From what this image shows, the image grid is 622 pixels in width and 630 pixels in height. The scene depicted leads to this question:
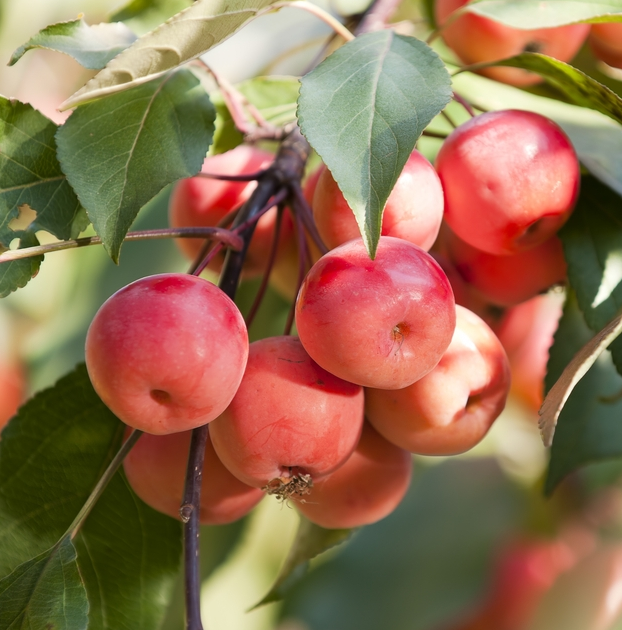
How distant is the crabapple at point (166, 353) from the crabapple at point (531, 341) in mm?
542

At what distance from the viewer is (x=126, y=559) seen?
671 mm

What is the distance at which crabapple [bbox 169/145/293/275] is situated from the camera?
0.73 meters

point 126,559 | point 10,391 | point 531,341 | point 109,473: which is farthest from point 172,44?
point 10,391

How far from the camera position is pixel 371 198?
441mm

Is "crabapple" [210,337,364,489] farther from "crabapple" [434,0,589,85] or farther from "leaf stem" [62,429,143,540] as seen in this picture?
"crabapple" [434,0,589,85]

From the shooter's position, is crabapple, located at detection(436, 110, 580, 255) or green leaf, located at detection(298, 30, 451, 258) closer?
green leaf, located at detection(298, 30, 451, 258)

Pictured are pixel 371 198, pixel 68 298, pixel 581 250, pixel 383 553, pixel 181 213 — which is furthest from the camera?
pixel 383 553

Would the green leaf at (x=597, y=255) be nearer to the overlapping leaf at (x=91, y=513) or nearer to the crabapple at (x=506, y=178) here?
the crabapple at (x=506, y=178)

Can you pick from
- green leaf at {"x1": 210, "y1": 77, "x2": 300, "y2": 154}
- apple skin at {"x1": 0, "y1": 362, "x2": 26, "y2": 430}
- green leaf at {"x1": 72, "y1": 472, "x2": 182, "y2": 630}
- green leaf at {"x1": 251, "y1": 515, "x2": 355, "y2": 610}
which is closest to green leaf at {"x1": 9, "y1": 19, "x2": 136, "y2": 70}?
green leaf at {"x1": 210, "y1": 77, "x2": 300, "y2": 154}

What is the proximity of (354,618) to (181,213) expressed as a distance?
2.63 ft

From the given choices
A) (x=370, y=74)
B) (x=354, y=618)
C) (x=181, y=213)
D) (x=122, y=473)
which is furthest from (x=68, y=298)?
(x=370, y=74)

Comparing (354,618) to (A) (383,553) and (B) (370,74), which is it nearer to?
(A) (383,553)

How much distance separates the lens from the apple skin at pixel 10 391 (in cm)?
132

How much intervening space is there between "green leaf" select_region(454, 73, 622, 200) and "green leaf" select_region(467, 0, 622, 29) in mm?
124
